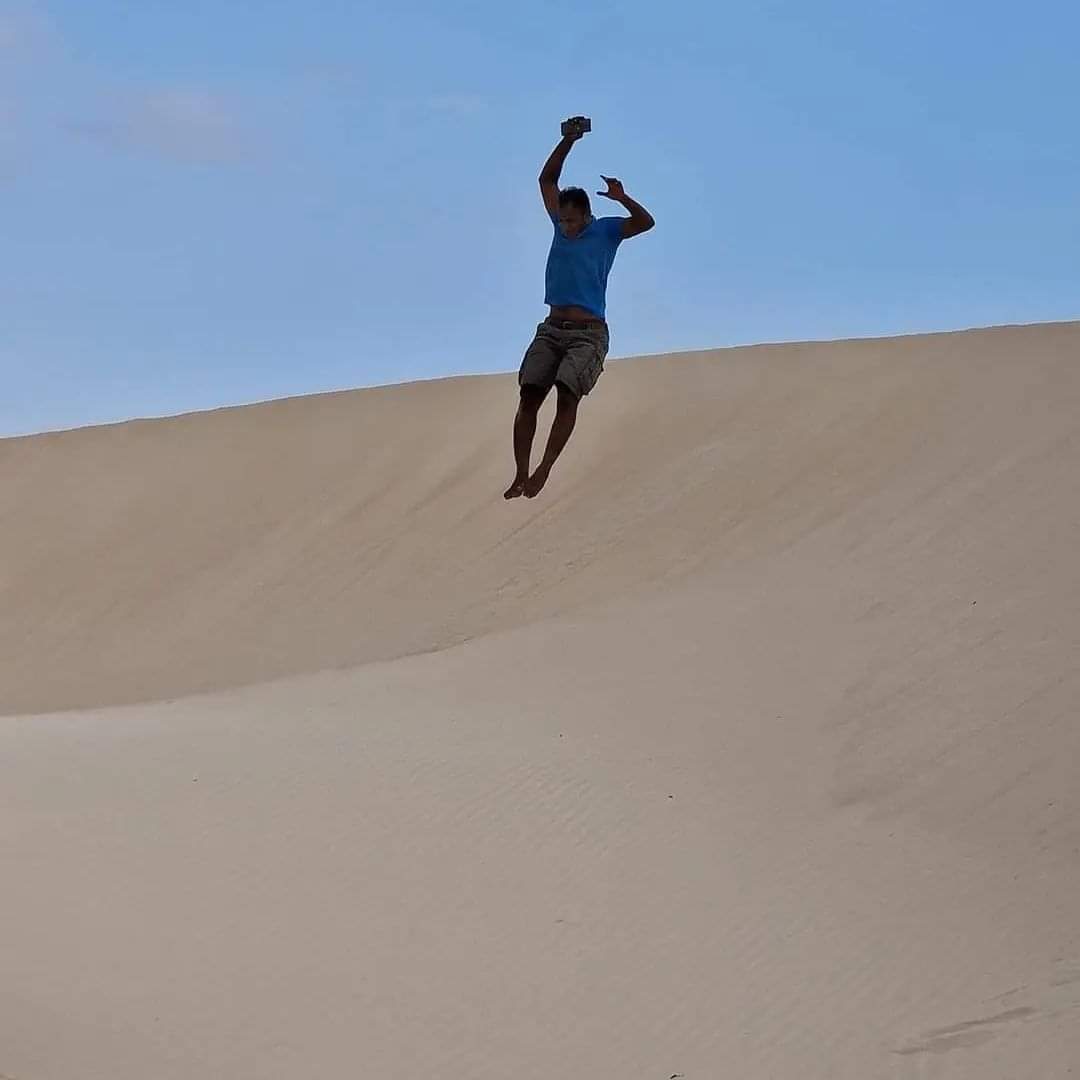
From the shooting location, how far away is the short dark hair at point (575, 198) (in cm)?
743

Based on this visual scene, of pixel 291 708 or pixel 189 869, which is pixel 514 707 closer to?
pixel 291 708

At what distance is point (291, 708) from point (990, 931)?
4.38 meters

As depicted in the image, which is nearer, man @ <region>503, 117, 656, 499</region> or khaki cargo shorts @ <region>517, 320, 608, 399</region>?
man @ <region>503, 117, 656, 499</region>

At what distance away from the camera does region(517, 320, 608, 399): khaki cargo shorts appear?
25.3ft

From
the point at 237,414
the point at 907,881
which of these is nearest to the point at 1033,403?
the point at 907,881

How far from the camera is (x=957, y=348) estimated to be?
1742 centimetres

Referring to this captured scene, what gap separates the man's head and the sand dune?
8.05 ft

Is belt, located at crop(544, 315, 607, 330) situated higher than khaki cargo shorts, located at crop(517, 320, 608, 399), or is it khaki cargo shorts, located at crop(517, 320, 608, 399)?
belt, located at crop(544, 315, 607, 330)

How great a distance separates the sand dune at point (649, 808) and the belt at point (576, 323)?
2.02 m

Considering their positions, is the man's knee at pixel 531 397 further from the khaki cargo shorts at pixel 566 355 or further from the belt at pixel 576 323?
the belt at pixel 576 323

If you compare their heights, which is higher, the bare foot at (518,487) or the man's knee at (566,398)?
the man's knee at (566,398)

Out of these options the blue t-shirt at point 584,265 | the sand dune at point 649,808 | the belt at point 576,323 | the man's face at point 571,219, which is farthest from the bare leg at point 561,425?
the sand dune at point 649,808

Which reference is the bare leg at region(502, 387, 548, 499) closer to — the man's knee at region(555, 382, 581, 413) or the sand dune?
the man's knee at region(555, 382, 581, 413)

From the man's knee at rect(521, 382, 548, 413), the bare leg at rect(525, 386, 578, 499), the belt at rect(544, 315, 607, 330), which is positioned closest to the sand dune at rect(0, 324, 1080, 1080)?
the bare leg at rect(525, 386, 578, 499)
